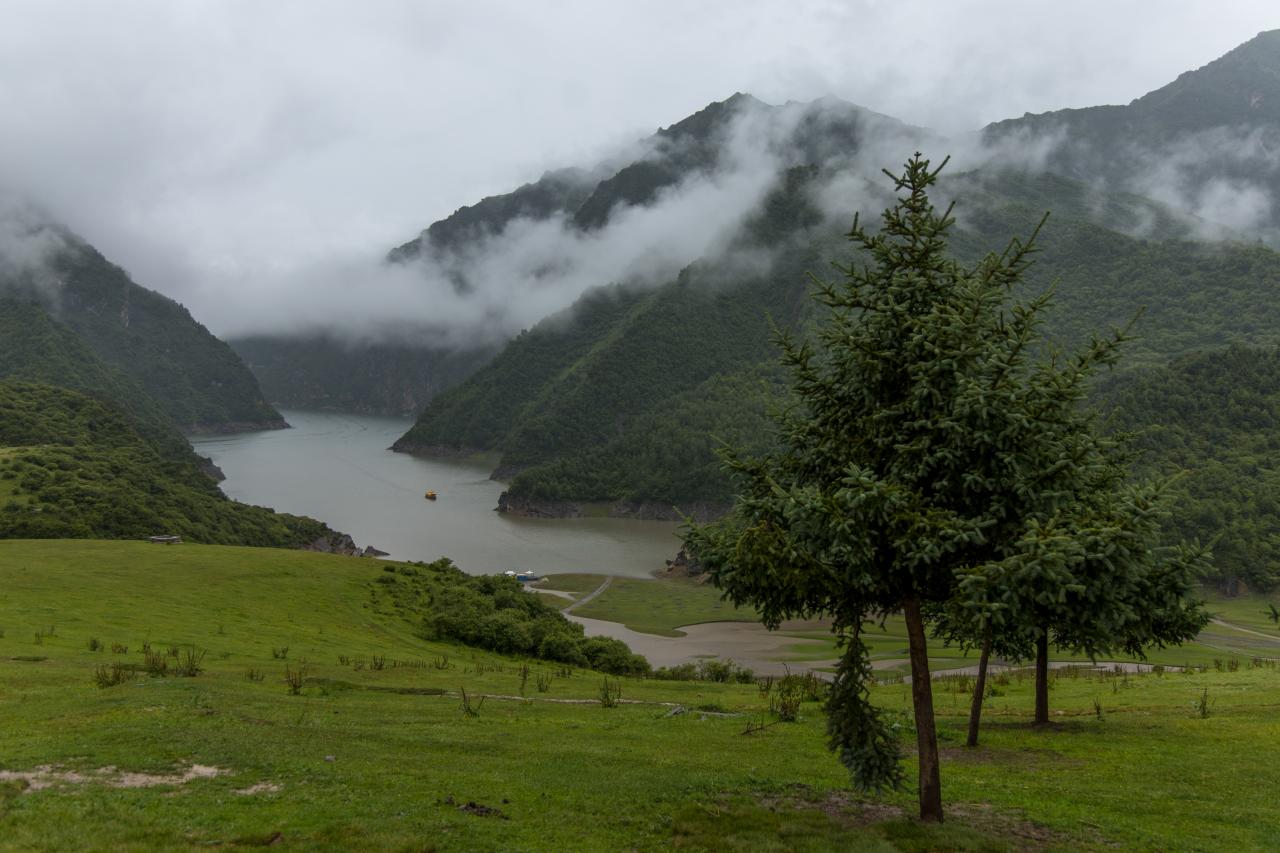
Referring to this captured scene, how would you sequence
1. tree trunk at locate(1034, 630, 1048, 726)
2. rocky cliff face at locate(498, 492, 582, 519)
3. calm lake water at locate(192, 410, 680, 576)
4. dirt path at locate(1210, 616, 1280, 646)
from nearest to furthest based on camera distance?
tree trunk at locate(1034, 630, 1048, 726)
dirt path at locate(1210, 616, 1280, 646)
calm lake water at locate(192, 410, 680, 576)
rocky cliff face at locate(498, 492, 582, 519)

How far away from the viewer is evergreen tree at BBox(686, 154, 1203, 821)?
1150cm

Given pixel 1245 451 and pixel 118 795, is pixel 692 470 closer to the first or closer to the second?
pixel 1245 451

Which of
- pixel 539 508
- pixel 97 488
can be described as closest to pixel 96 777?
pixel 97 488

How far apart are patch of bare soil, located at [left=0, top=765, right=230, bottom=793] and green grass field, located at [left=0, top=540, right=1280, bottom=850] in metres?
0.10

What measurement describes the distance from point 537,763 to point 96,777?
783 centimetres

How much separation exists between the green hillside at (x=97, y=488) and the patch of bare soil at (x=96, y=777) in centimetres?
6533

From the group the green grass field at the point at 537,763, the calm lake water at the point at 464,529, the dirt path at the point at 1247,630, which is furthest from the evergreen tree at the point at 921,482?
the calm lake water at the point at 464,529

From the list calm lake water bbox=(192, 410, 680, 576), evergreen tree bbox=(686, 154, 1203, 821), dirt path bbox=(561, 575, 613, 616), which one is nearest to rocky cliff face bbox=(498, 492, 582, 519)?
calm lake water bbox=(192, 410, 680, 576)

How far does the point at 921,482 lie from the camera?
13.1 m

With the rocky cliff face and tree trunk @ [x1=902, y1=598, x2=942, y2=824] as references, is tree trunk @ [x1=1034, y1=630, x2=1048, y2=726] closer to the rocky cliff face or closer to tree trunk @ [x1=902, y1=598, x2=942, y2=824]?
tree trunk @ [x1=902, y1=598, x2=942, y2=824]

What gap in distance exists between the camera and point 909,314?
520 inches

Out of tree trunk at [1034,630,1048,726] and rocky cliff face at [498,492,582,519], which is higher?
rocky cliff face at [498,492,582,519]

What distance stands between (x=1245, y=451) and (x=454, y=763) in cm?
13073

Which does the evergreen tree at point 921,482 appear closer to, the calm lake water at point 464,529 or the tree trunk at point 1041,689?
the tree trunk at point 1041,689
